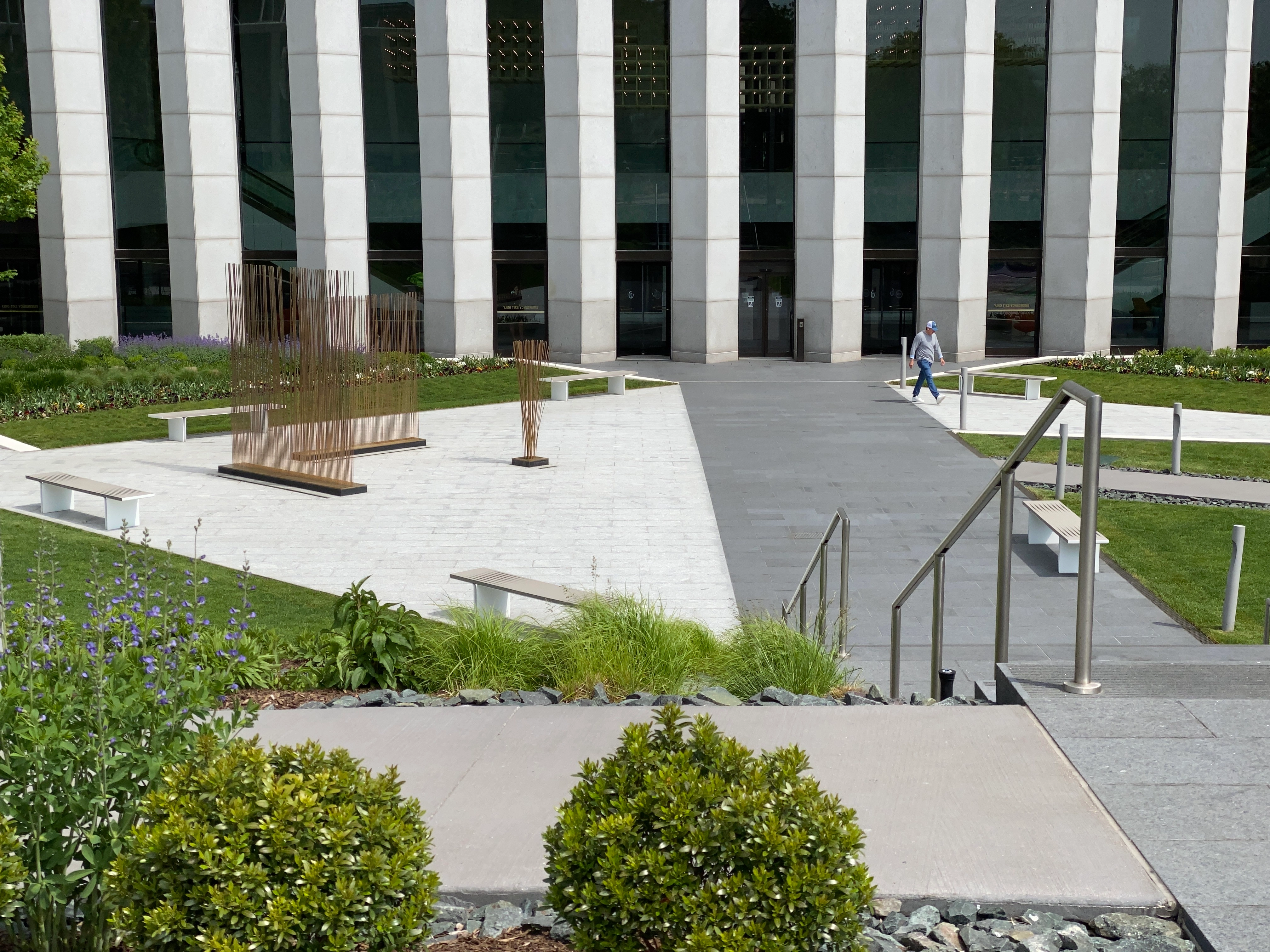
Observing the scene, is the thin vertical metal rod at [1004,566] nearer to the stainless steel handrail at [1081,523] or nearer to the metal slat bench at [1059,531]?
the stainless steel handrail at [1081,523]

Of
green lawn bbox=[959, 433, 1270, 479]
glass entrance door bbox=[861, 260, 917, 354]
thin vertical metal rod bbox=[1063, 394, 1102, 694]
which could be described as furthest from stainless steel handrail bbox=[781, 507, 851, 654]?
glass entrance door bbox=[861, 260, 917, 354]

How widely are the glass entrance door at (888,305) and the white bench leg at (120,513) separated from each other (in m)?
23.0

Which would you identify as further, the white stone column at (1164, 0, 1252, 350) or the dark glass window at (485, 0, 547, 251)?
the dark glass window at (485, 0, 547, 251)

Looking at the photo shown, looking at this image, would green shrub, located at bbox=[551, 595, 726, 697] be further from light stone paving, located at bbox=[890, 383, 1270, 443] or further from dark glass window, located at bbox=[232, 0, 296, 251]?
dark glass window, located at bbox=[232, 0, 296, 251]

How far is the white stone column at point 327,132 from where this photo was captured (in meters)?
31.9

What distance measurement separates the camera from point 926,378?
85.8 ft

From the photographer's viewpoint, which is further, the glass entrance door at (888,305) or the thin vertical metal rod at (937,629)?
the glass entrance door at (888,305)

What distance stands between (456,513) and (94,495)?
447 centimetres

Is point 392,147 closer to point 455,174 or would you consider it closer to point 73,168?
point 455,174

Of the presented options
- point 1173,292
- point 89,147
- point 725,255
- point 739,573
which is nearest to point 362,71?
point 89,147

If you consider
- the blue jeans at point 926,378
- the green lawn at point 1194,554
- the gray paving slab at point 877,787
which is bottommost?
the green lawn at point 1194,554

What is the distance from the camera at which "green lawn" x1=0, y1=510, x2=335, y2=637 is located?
11.3m

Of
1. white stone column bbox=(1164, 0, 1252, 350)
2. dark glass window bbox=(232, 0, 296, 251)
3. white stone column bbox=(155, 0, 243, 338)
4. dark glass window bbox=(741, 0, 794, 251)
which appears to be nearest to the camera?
white stone column bbox=(155, 0, 243, 338)

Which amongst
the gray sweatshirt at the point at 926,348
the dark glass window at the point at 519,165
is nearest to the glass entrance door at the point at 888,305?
the gray sweatshirt at the point at 926,348
